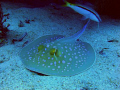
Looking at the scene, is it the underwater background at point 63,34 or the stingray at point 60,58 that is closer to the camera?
the underwater background at point 63,34

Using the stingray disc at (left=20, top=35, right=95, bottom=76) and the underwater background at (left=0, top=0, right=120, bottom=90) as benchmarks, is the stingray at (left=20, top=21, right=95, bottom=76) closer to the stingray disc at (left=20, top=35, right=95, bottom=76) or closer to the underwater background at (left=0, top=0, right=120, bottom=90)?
the stingray disc at (left=20, top=35, right=95, bottom=76)

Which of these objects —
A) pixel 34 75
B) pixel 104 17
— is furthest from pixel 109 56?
pixel 104 17

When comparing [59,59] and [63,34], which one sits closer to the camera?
[59,59]

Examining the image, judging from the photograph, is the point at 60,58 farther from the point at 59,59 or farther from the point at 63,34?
the point at 63,34

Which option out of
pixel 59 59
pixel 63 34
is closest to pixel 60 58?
pixel 59 59

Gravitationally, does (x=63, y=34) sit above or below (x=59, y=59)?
above

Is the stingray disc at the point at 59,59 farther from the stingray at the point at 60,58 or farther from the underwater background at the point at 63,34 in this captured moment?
the underwater background at the point at 63,34

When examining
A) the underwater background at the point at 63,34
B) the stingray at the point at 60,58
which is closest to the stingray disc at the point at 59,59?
the stingray at the point at 60,58
